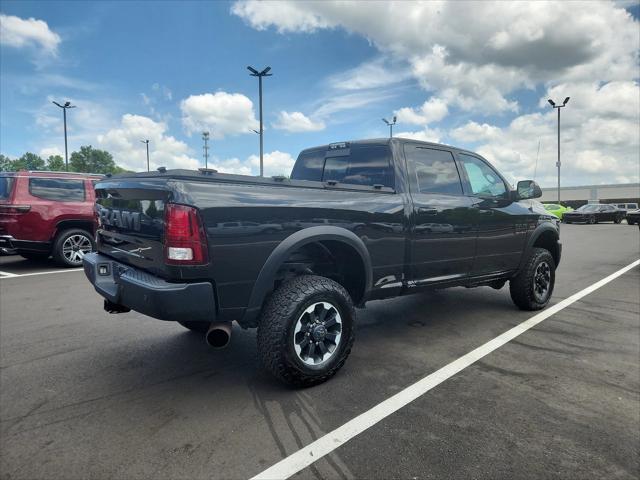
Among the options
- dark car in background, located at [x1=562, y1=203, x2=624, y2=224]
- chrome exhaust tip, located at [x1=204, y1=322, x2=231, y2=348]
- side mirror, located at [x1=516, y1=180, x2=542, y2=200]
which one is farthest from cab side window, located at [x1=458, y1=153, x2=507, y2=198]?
dark car in background, located at [x1=562, y1=203, x2=624, y2=224]

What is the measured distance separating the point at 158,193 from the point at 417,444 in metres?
2.09

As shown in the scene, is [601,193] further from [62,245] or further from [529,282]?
[62,245]

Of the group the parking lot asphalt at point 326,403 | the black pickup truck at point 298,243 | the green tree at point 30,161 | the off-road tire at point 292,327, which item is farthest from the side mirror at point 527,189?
the green tree at point 30,161

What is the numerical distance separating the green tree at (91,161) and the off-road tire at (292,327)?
108m

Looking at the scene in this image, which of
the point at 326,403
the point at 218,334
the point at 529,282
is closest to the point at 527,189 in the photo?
the point at 529,282

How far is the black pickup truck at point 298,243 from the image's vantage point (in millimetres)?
2621

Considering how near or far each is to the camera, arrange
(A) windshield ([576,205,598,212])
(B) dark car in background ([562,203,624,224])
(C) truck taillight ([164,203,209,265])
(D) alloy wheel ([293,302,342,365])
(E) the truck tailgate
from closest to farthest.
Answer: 1. (C) truck taillight ([164,203,209,265])
2. (E) the truck tailgate
3. (D) alloy wheel ([293,302,342,365])
4. (B) dark car in background ([562,203,624,224])
5. (A) windshield ([576,205,598,212])

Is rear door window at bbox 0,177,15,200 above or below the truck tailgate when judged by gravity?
above

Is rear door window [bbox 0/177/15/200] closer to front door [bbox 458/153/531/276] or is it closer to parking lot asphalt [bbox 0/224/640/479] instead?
parking lot asphalt [bbox 0/224/640/479]

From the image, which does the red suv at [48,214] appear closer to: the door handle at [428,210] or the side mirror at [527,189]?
the door handle at [428,210]

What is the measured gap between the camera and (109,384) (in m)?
3.19

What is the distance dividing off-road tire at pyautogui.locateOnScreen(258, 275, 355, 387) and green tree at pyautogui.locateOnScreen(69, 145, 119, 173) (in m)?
108

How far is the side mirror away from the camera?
4701 mm

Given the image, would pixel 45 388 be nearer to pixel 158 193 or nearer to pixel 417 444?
pixel 158 193
